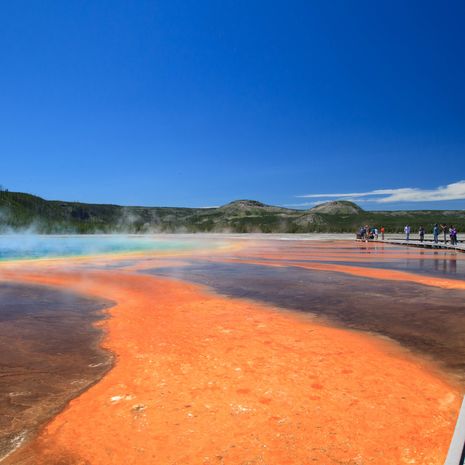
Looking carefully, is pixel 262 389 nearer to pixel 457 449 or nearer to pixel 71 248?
pixel 457 449

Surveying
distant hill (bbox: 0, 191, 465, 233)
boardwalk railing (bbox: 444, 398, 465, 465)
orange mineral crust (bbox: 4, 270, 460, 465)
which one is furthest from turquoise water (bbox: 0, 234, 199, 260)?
distant hill (bbox: 0, 191, 465, 233)

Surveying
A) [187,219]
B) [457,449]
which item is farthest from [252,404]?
[187,219]

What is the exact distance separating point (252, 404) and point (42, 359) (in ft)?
9.64

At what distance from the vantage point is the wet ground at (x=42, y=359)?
12.7ft

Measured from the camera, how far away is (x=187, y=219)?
13425 centimetres

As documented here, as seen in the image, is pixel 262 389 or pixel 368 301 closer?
pixel 262 389

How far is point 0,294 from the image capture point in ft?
32.5

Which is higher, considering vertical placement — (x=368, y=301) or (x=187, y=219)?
(x=187, y=219)

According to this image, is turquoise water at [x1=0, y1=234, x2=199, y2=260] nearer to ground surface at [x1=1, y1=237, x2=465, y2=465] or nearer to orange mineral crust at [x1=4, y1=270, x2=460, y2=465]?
ground surface at [x1=1, y1=237, x2=465, y2=465]

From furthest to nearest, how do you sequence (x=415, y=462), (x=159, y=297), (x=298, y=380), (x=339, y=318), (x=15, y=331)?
(x=159, y=297)
(x=339, y=318)
(x=15, y=331)
(x=298, y=380)
(x=415, y=462)

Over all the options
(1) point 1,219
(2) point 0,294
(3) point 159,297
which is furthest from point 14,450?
(1) point 1,219

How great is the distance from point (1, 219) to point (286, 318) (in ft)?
254

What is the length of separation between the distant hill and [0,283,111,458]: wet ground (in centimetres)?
5466

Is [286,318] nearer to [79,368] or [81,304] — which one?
[79,368]
